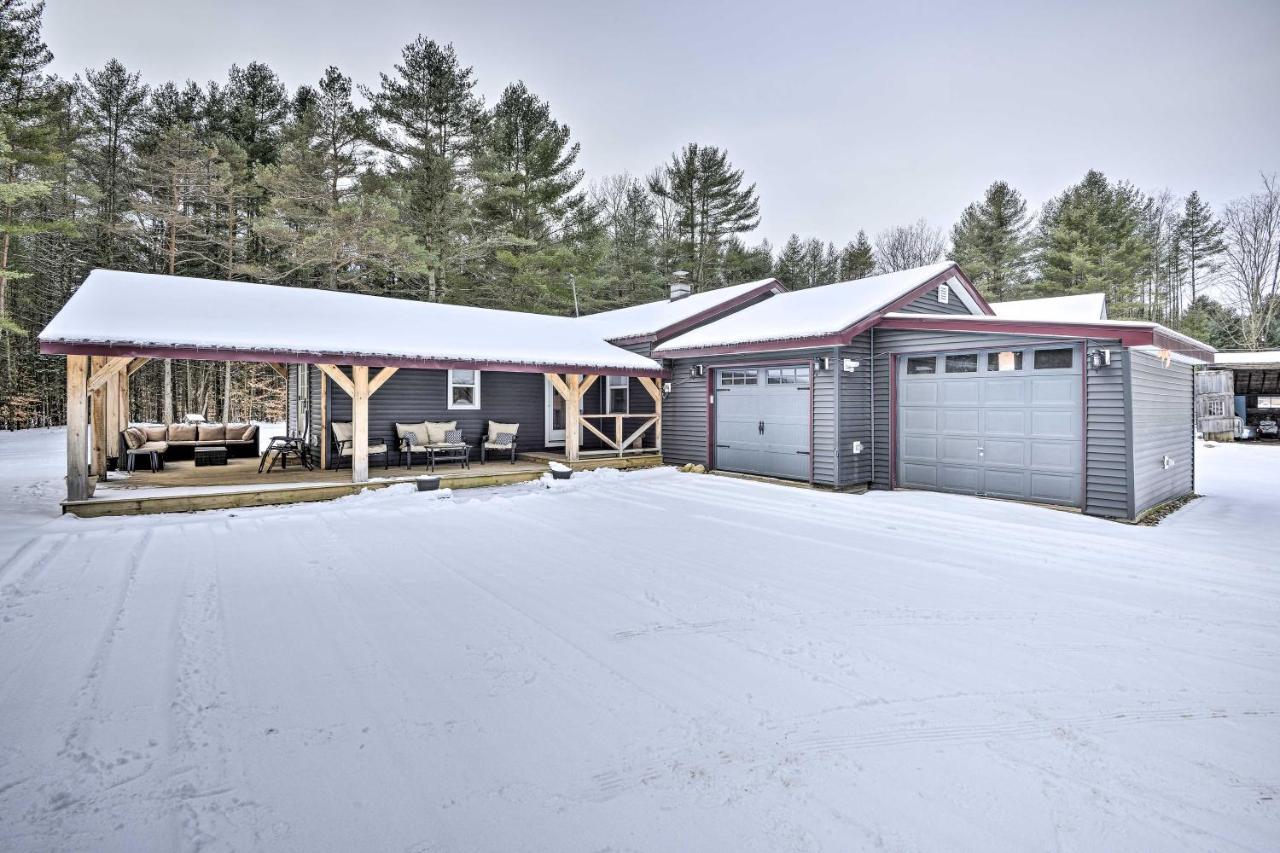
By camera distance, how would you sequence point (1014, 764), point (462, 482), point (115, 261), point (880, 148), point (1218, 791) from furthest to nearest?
point (880, 148)
point (115, 261)
point (462, 482)
point (1014, 764)
point (1218, 791)

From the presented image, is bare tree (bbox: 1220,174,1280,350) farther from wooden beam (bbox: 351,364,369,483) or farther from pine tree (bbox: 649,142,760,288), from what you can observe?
wooden beam (bbox: 351,364,369,483)

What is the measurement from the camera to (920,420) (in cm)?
923

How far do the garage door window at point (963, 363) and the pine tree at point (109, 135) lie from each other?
2358 centimetres

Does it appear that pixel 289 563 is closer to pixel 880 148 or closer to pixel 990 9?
pixel 990 9

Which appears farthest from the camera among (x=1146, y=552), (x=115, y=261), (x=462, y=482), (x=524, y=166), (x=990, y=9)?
(x=524, y=166)

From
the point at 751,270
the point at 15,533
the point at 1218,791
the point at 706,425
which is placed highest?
the point at 751,270

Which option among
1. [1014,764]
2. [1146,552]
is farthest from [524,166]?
[1014,764]

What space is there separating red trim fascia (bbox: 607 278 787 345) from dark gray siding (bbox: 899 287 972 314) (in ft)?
14.5

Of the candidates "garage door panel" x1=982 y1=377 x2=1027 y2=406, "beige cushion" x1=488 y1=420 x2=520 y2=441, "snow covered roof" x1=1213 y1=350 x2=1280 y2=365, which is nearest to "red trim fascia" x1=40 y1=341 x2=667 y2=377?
"beige cushion" x1=488 y1=420 x2=520 y2=441

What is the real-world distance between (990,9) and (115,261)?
25984 mm

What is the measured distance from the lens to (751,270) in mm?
25156

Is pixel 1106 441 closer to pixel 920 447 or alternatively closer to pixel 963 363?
pixel 963 363

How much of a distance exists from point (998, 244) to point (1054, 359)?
20.5 meters


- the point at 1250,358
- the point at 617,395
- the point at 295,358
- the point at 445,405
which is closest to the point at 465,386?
the point at 445,405
